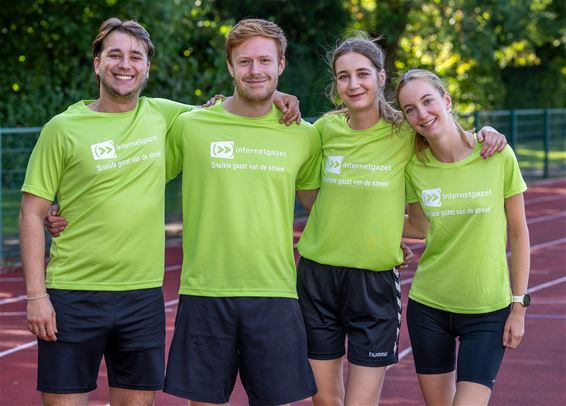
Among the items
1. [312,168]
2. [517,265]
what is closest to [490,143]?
[517,265]

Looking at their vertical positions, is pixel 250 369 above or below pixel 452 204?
below

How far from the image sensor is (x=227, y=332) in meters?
4.21

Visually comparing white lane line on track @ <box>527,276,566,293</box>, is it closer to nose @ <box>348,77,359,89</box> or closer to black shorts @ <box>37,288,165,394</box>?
nose @ <box>348,77,359,89</box>

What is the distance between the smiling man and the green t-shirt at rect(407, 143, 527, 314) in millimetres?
1197

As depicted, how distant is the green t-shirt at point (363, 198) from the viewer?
14.7ft

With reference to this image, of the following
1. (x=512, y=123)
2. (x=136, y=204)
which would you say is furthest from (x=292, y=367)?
(x=512, y=123)

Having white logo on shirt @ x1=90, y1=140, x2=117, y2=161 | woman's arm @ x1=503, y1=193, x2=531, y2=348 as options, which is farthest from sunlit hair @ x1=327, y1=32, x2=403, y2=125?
white logo on shirt @ x1=90, y1=140, x2=117, y2=161

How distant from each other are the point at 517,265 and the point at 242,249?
1225mm

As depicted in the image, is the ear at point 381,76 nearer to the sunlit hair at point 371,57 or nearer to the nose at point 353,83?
the sunlit hair at point 371,57

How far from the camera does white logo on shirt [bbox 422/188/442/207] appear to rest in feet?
14.4

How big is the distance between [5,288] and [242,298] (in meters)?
6.80

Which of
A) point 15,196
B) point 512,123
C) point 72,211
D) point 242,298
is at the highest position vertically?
point 72,211

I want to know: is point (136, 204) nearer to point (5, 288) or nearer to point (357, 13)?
point (5, 288)

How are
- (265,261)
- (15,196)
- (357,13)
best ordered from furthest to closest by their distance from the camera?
(357,13), (15,196), (265,261)
